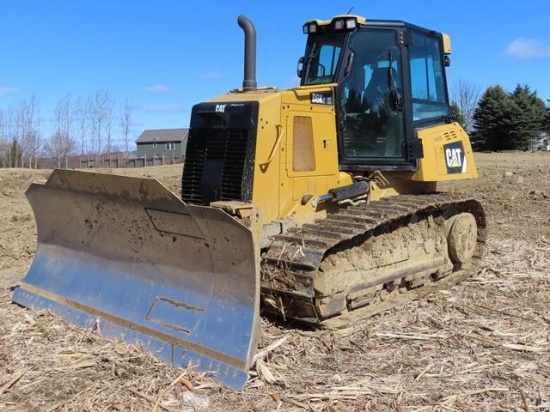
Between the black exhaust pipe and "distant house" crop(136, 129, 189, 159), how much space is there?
195ft

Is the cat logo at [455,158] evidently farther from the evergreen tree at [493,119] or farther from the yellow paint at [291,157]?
the evergreen tree at [493,119]

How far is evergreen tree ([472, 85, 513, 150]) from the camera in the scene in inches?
1378

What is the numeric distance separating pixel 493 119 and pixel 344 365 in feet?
110

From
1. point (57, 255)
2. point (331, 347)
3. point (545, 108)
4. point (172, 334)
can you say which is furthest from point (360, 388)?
point (545, 108)

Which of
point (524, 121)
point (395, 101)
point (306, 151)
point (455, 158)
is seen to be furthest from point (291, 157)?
point (524, 121)

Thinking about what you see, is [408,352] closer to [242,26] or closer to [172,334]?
[172,334]

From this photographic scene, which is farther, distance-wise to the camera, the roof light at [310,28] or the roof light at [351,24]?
the roof light at [310,28]

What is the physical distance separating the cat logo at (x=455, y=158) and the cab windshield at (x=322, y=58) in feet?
5.61

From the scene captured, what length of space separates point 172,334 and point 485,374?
2380 mm

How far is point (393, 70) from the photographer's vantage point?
6426mm

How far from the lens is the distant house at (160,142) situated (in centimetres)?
6678

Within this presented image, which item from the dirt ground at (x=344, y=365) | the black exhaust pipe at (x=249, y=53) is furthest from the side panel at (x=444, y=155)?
the black exhaust pipe at (x=249, y=53)

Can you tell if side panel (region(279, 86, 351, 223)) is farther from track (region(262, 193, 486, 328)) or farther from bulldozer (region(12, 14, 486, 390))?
track (region(262, 193, 486, 328))

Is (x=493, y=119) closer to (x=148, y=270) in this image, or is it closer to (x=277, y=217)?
(x=277, y=217)
